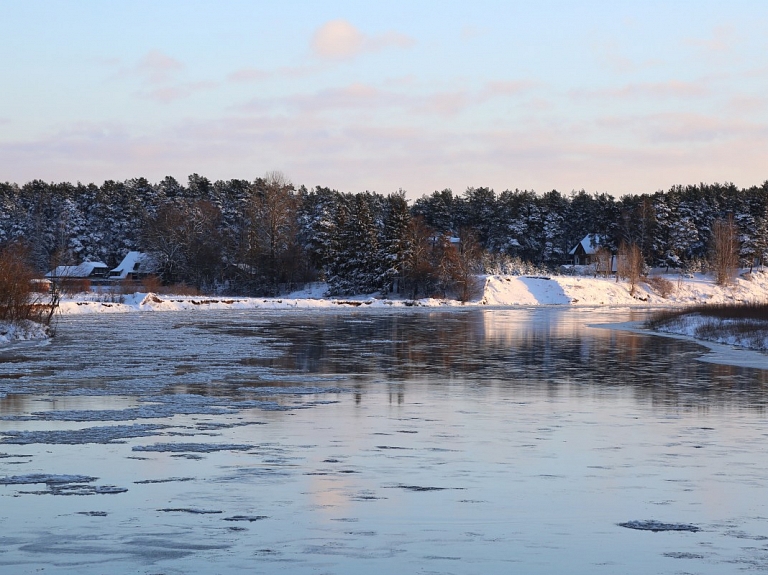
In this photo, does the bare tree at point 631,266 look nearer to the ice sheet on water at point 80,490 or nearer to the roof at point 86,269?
the roof at point 86,269

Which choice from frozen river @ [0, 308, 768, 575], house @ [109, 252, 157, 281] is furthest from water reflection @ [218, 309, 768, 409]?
house @ [109, 252, 157, 281]

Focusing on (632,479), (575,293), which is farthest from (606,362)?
(575,293)

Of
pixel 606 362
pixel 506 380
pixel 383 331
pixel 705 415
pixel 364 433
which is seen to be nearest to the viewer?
pixel 364 433

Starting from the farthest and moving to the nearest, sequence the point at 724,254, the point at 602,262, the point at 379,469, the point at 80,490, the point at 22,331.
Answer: the point at 602,262 < the point at 724,254 < the point at 22,331 < the point at 379,469 < the point at 80,490

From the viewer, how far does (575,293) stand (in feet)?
285

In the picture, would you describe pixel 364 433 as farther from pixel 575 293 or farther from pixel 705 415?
pixel 575 293

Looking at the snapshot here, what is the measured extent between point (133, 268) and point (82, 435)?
9757 cm

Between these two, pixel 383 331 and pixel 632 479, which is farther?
pixel 383 331

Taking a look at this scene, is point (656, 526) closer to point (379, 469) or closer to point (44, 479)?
point (379, 469)

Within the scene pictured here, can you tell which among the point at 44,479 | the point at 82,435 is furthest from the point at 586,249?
the point at 44,479

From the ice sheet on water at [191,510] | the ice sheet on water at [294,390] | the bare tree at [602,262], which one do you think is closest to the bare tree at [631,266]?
the bare tree at [602,262]

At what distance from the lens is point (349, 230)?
90.7m

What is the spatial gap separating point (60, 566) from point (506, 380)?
15.0 m

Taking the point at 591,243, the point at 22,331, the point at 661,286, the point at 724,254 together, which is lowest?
the point at 22,331
